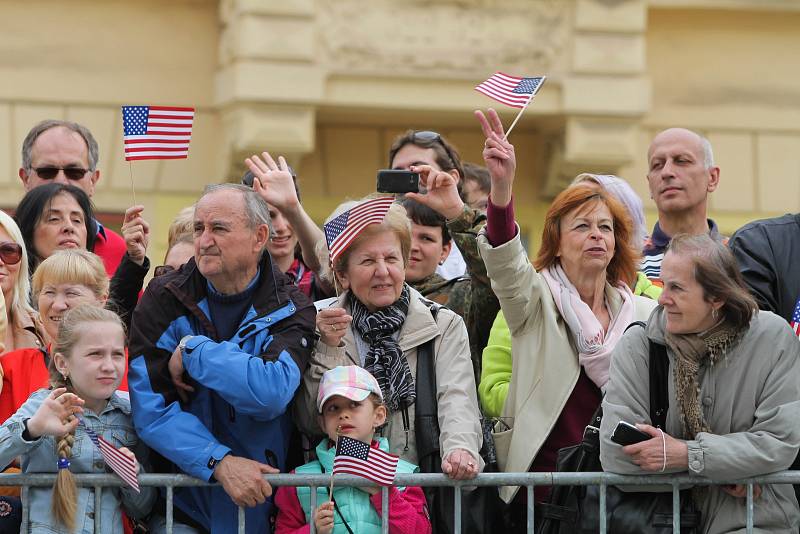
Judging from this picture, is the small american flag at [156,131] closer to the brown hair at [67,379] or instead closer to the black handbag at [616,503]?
the brown hair at [67,379]

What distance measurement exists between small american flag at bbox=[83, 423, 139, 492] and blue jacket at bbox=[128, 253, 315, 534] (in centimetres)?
14

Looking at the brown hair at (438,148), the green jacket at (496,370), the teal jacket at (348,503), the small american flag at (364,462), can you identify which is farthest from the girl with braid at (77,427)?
the brown hair at (438,148)

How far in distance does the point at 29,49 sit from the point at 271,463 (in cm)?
850

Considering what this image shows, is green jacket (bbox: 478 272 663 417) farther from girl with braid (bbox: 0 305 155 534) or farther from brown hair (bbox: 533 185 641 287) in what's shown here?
girl with braid (bbox: 0 305 155 534)

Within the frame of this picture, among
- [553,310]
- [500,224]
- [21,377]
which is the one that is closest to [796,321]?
[553,310]

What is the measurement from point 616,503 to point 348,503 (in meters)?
0.86

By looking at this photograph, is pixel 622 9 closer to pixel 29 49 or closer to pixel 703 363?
pixel 29 49

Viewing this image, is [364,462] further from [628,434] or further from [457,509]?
[628,434]

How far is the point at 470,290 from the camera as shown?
615cm

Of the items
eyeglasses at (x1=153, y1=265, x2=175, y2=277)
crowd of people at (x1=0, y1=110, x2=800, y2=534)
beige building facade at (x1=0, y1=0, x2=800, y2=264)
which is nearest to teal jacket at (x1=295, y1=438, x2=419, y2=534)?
crowd of people at (x1=0, y1=110, x2=800, y2=534)

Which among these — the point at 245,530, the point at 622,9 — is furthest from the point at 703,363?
the point at 622,9

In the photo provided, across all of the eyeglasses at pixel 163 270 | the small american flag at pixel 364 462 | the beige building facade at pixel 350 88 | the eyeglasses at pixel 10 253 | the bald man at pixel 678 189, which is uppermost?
the beige building facade at pixel 350 88

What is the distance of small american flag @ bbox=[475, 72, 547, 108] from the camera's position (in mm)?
6141

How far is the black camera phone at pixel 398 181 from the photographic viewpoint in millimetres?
5727
